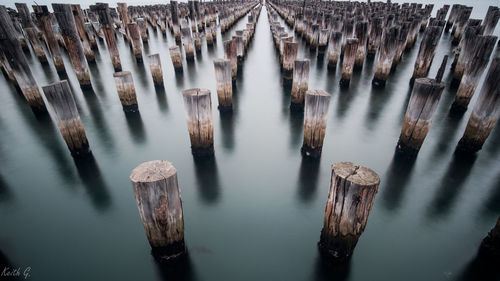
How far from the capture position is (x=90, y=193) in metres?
4.30

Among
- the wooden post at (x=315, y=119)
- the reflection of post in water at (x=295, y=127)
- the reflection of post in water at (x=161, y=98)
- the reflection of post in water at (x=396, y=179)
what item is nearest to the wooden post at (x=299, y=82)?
the reflection of post in water at (x=295, y=127)

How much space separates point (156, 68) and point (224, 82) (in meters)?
3.28

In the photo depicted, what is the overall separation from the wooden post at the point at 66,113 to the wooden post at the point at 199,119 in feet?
6.36

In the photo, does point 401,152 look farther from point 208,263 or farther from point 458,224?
point 208,263

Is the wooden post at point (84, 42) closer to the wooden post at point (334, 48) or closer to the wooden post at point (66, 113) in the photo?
the wooden post at point (66, 113)

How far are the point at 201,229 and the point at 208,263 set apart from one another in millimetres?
555

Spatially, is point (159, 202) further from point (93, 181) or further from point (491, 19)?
point (491, 19)

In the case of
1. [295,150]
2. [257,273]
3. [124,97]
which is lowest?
[257,273]

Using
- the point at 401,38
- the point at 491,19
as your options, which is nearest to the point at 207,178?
the point at 401,38

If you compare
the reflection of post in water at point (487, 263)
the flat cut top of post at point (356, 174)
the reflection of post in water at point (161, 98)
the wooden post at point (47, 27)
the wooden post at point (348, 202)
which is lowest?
the reflection of post in water at point (487, 263)

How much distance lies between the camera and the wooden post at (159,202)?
245 centimetres

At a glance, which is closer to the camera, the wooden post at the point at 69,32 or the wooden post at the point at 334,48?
the wooden post at the point at 69,32

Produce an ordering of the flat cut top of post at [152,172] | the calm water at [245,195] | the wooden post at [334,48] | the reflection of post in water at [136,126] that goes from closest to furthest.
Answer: the flat cut top of post at [152,172]
the calm water at [245,195]
the reflection of post in water at [136,126]
the wooden post at [334,48]

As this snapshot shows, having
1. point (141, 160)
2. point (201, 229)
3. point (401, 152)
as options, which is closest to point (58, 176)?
point (141, 160)
